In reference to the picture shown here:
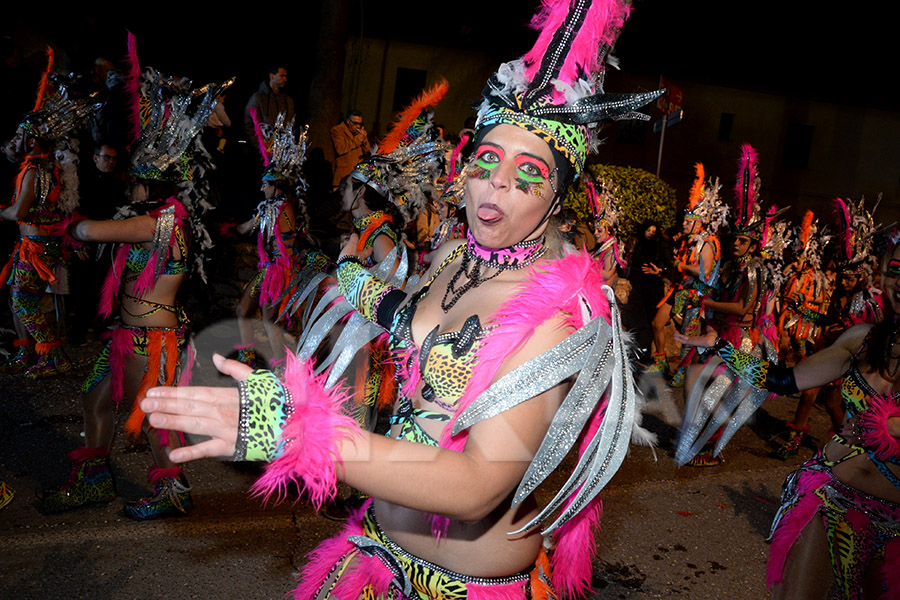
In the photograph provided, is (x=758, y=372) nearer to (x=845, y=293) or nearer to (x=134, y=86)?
(x=134, y=86)

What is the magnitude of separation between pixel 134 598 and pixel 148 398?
2.40 metres

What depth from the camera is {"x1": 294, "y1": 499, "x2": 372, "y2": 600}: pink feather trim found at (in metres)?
2.04

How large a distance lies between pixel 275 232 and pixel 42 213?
2.10 meters

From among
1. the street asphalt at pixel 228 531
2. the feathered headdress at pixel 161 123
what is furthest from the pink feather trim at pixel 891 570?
the feathered headdress at pixel 161 123

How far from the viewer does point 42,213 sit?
6047 mm

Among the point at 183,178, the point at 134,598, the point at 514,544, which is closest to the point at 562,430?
the point at 514,544

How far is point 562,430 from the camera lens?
1608mm

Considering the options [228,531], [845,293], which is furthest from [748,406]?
[845,293]

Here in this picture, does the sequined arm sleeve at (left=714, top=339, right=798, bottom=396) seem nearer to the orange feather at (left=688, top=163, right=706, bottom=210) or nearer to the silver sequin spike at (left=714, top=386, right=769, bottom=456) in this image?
the silver sequin spike at (left=714, top=386, right=769, bottom=456)

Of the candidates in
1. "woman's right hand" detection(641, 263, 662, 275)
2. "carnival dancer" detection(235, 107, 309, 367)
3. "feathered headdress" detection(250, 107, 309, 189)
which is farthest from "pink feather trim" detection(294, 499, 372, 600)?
"woman's right hand" detection(641, 263, 662, 275)

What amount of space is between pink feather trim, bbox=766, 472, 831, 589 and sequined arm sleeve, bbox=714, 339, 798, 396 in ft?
1.36

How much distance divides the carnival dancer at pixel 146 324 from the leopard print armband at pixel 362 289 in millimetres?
2062

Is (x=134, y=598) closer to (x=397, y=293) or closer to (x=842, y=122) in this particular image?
(x=397, y=293)

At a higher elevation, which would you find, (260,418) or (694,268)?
(694,268)
